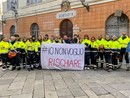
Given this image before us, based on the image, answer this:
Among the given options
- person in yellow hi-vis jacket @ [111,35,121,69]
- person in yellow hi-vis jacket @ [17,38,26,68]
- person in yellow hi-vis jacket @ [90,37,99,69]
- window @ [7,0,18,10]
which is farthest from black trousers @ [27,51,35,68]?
window @ [7,0,18,10]

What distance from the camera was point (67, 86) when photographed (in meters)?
8.41

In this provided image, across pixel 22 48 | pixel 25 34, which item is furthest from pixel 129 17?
pixel 25 34

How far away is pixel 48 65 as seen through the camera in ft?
40.1

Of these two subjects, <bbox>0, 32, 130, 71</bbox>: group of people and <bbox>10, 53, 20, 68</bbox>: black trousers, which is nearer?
<bbox>0, 32, 130, 71</bbox>: group of people

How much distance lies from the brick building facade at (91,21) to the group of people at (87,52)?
171 inches

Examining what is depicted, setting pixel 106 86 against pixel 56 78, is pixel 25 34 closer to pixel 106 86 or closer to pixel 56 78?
pixel 56 78

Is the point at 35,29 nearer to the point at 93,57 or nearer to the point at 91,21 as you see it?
the point at 91,21

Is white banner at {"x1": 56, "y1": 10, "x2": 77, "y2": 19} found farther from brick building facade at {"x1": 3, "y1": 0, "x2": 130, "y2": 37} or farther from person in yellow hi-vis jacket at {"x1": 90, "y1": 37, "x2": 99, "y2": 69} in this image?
person in yellow hi-vis jacket at {"x1": 90, "y1": 37, "x2": 99, "y2": 69}

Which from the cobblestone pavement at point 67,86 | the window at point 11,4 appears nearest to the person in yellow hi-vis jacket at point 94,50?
the cobblestone pavement at point 67,86

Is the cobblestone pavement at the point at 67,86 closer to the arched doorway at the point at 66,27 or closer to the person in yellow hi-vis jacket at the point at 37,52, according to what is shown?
the person in yellow hi-vis jacket at the point at 37,52

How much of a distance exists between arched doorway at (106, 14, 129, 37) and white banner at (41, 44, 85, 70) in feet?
18.0

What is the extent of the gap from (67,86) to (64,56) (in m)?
3.73

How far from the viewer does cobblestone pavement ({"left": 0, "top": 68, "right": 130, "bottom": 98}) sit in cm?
738

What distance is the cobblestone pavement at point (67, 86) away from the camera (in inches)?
291
